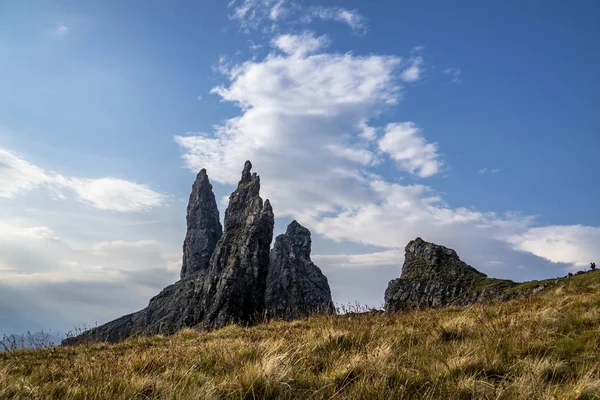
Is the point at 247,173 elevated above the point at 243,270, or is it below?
above

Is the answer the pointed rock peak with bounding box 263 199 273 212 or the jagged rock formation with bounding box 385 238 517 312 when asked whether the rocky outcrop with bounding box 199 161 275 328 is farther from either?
the jagged rock formation with bounding box 385 238 517 312

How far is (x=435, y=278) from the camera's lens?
236 ft

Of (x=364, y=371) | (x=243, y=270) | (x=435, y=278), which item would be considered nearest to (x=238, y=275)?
(x=243, y=270)

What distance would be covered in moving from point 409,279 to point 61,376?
75.6 metres

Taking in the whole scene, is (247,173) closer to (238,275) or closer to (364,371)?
(238,275)

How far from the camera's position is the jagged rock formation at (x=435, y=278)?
6450cm

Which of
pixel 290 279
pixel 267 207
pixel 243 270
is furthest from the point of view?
pixel 290 279

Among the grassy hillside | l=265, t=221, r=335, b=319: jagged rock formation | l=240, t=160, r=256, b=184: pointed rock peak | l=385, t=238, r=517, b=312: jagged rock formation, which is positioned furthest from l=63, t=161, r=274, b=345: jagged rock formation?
the grassy hillside

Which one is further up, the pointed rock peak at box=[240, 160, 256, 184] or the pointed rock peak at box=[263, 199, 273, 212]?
the pointed rock peak at box=[240, 160, 256, 184]

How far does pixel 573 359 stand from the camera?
19.4ft

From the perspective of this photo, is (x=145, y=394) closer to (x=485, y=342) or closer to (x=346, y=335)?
(x=346, y=335)

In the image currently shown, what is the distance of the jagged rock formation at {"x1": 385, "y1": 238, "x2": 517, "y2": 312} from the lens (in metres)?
64.5

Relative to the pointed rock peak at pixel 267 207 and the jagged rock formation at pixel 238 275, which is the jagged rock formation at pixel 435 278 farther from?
the pointed rock peak at pixel 267 207

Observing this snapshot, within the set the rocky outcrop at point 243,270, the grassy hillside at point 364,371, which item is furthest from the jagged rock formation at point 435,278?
the grassy hillside at point 364,371
